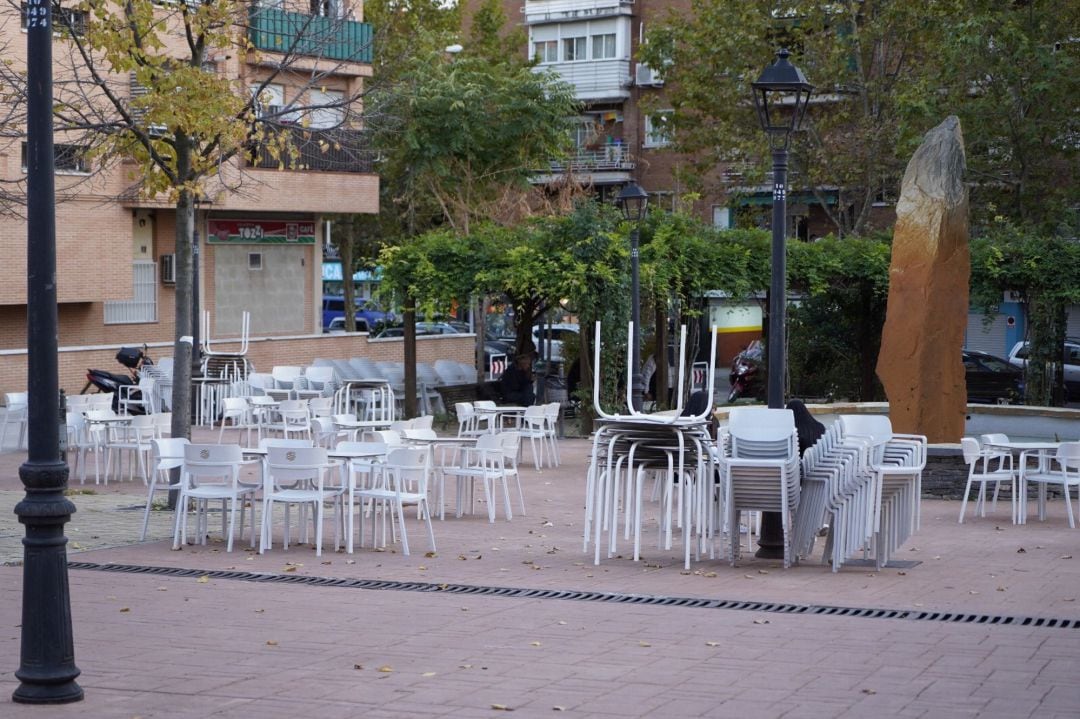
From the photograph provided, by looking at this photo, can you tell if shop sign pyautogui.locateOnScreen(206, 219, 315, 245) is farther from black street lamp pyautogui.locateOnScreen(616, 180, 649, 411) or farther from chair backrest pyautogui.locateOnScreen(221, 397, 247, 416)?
chair backrest pyautogui.locateOnScreen(221, 397, 247, 416)

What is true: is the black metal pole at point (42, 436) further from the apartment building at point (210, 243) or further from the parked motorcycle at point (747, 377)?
the parked motorcycle at point (747, 377)

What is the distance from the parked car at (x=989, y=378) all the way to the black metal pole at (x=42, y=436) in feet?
93.3

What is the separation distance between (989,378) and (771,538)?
23.8 metres

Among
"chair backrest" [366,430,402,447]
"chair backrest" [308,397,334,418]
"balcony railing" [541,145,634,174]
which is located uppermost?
"balcony railing" [541,145,634,174]

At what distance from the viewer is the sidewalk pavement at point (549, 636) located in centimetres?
725

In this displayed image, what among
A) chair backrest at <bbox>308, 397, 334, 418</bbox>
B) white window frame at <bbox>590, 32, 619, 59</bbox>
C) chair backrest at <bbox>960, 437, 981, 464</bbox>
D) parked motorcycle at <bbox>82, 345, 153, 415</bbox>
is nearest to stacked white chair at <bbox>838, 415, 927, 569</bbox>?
chair backrest at <bbox>960, 437, 981, 464</bbox>

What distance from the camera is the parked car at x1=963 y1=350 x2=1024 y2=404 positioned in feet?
112

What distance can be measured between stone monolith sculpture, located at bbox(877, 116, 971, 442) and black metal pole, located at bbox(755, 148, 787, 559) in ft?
20.8

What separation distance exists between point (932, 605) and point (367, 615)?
357 centimetres

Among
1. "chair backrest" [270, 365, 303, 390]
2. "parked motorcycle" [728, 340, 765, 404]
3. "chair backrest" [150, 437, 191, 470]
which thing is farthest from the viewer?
"parked motorcycle" [728, 340, 765, 404]

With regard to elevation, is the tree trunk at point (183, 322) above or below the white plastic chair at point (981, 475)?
above

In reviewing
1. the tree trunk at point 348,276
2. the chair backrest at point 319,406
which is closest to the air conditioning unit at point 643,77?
the tree trunk at point 348,276

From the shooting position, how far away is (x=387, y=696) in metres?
7.32

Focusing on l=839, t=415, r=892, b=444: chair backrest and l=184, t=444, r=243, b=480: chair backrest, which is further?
l=184, t=444, r=243, b=480: chair backrest
